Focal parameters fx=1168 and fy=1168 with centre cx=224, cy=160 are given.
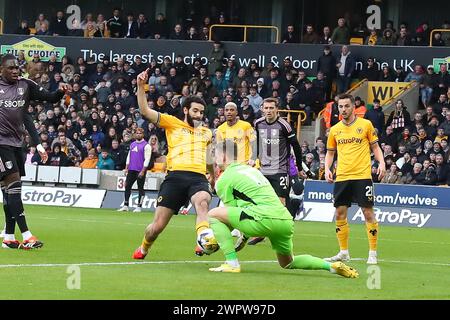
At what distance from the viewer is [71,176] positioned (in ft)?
114

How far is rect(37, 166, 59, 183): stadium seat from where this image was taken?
34938mm

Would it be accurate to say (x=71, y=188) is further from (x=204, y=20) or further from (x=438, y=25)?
(x=438, y=25)

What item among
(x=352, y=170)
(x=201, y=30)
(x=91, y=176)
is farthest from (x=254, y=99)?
(x=352, y=170)

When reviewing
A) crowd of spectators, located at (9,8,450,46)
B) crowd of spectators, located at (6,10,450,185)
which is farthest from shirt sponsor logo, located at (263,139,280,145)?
crowd of spectators, located at (9,8,450,46)

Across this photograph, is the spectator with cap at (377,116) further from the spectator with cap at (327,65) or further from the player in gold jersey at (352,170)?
the player in gold jersey at (352,170)

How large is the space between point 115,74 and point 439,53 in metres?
10.7

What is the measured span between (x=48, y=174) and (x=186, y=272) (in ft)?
72.9

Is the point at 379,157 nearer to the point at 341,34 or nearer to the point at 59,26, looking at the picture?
the point at 341,34

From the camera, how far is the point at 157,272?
13.3 metres

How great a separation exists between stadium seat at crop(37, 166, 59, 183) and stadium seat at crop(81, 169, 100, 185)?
0.83 metres

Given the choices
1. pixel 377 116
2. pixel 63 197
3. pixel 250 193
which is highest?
pixel 250 193

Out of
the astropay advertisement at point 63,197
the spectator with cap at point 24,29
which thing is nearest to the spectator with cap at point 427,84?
the astropay advertisement at point 63,197
